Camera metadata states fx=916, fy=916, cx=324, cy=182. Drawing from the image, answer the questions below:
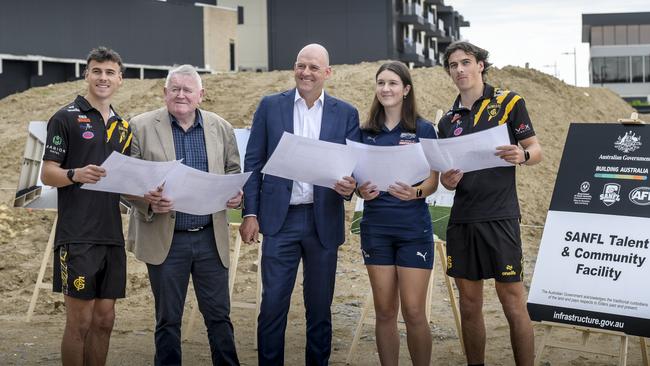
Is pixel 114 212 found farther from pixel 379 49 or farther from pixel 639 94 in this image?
pixel 639 94

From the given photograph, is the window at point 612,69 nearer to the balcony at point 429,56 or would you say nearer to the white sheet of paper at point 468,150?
the balcony at point 429,56

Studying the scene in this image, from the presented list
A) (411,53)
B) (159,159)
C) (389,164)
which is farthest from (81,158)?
(411,53)

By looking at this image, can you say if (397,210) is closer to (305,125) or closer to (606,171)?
(305,125)

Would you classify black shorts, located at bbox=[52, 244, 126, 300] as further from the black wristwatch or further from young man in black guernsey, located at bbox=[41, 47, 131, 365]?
the black wristwatch

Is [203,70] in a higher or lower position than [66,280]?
higher

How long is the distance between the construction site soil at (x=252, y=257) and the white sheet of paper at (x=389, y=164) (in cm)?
242

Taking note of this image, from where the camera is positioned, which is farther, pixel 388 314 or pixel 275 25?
pixel 275 25

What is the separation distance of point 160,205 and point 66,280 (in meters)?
0.75

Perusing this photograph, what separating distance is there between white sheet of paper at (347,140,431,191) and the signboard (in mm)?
1609

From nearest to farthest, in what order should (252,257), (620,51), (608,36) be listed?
(252,257) < (620,51) < (608,36)

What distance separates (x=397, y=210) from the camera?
5.97 meters

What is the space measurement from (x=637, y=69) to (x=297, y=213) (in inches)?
2944

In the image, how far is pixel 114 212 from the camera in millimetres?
5879

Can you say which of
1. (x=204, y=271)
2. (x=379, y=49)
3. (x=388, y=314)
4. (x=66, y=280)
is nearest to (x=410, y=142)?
(x=388, y=314)
